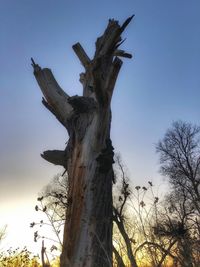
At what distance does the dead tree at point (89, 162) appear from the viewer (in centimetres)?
268

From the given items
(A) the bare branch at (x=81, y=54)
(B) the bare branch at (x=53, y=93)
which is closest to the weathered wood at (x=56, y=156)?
(B) the bare branch at (x=53, y=93)

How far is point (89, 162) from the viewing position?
3.16 meters

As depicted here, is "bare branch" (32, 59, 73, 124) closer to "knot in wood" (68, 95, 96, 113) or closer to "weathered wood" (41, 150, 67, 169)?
"knot in wood" (68, 95, 96, 113)

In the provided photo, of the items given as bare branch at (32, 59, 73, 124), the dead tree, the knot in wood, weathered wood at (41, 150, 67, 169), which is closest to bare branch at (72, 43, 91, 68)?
the dead tree

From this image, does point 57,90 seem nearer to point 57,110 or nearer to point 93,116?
point 57,110

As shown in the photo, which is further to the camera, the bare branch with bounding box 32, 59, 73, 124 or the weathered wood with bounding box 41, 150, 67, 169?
the bare branch with bounding box 32, 59, 73, 124

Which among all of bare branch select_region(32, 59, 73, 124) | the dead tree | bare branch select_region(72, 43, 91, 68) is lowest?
the dead tree

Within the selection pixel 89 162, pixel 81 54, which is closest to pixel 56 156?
pixel 89 162

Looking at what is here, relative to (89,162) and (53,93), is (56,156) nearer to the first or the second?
(89,162)

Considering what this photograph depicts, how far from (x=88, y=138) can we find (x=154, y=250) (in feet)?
4.84

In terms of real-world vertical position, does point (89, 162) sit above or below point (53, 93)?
below

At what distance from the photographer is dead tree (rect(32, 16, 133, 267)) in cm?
268

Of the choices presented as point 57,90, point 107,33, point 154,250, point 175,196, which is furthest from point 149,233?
point 175,196

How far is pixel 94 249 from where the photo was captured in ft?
8.60
